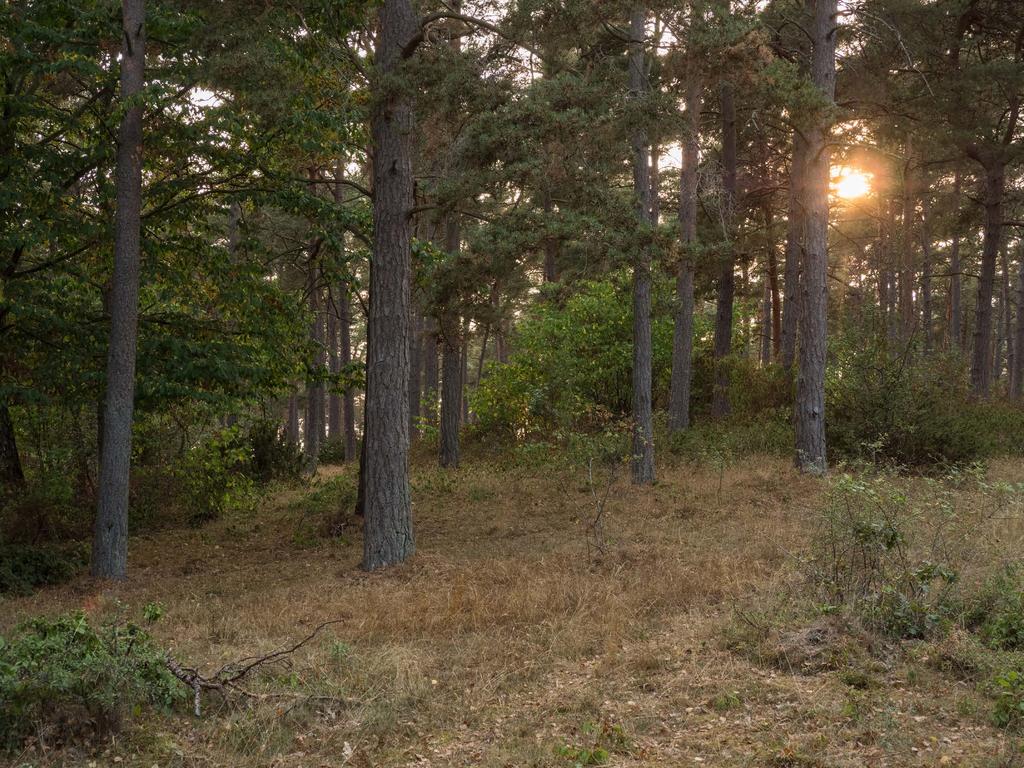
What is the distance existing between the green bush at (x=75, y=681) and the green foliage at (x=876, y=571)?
521 cm

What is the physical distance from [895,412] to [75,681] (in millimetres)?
14000

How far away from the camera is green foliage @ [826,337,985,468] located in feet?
48.2

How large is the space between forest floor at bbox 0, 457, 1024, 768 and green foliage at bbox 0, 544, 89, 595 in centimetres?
58

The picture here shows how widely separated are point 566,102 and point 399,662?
762cm

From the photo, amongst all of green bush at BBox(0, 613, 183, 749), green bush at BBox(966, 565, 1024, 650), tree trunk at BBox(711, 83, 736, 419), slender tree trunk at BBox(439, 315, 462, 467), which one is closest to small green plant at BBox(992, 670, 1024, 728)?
green bush at BBox(966, 565, 1024, 650)

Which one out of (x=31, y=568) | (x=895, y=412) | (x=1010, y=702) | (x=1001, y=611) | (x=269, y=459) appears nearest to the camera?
(x=1010, y=702)

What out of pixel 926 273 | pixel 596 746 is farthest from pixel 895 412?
pixel 926 273

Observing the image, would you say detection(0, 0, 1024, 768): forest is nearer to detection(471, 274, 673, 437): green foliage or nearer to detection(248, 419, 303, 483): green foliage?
detection(248, 419, 303, 483): green foliage

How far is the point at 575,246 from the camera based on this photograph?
11086 mm

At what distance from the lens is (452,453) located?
1953 cm

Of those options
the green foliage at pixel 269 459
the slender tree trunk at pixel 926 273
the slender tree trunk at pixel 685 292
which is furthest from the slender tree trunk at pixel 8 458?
the slender tree trunk at pixel 926 273

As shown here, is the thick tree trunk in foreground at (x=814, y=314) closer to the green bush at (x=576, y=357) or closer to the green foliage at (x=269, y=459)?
the green bush at (x=576, y=357)

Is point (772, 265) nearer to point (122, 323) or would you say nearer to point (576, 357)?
point (576, 357)

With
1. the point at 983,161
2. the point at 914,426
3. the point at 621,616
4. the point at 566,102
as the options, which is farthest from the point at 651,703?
the point at 983,161
